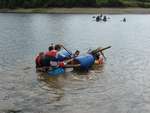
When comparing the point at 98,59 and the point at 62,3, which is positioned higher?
the point at 98,59

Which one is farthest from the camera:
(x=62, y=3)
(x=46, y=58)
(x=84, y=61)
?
(x=62, y=3)

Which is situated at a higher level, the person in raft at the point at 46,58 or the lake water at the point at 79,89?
the person in raft at the point at 46,58

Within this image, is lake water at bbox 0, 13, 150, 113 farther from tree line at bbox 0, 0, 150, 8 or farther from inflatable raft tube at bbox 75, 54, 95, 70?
tree line at bbox 0, 0, 150, 8

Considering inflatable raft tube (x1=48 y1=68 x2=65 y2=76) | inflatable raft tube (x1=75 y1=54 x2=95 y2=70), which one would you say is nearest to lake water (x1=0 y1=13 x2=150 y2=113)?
inflatable raft tube (x1=48 y1=68 x2=65 y2=76)

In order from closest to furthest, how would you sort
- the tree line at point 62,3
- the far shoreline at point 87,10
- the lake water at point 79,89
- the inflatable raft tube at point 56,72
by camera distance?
the lake water at point 79,89
the inflatable raft tube at point 56,72
the far shoreline at point 87,10
the tree line at point 62,3

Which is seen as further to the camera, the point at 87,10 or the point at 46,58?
the point at 87,10

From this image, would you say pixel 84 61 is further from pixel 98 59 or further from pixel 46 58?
pixel 98 59

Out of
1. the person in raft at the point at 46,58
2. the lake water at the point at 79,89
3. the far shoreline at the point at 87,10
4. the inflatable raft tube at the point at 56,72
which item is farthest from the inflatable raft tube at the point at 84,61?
the far shoreline at the point at 87,10

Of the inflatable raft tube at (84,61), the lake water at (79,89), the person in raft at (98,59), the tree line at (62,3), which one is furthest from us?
the tree line at (62,3)

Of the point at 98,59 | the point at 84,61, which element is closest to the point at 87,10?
the point at 98,59

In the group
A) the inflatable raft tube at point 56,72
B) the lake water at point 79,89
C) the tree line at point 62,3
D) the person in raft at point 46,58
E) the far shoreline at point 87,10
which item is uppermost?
the person in raft at point 46,58

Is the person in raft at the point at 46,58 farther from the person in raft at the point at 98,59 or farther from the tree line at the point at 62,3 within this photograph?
the tree line at the point at 62,3

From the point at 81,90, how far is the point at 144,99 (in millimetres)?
3876

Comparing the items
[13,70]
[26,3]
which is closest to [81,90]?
[13,70]
